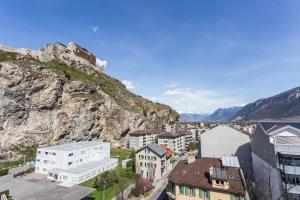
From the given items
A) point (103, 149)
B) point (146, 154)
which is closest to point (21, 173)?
point (103, 149)

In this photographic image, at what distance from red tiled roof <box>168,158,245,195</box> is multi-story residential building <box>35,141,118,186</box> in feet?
98.9

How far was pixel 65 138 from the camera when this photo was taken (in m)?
83.0

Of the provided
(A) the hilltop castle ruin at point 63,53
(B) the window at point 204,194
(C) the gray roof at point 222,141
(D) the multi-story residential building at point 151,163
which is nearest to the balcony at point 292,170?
(B) the window at point 204,194

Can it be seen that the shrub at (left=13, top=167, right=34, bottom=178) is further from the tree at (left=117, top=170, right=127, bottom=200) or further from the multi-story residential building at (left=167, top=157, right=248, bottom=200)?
the multi-story residential building at (left=167, top=157, right=248, bottom=200)

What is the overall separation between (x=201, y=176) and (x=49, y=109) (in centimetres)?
7358

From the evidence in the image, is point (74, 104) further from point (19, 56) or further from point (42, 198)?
point (42, 198)

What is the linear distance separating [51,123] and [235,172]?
75.6 meters

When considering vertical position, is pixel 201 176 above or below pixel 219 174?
below

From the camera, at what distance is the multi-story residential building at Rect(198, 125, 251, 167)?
1982 inches

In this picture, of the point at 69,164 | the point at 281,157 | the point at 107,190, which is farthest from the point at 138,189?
the point at 281,157

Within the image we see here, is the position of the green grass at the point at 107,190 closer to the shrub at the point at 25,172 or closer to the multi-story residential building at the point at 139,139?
the shrub at the point at 25,172

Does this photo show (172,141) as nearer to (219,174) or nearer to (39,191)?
(39,191)

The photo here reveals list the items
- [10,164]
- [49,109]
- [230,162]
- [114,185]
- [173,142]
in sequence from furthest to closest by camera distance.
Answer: [173,142], [49,109], [10,164], [114,185], [230,162]

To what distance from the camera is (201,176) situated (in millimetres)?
28500
